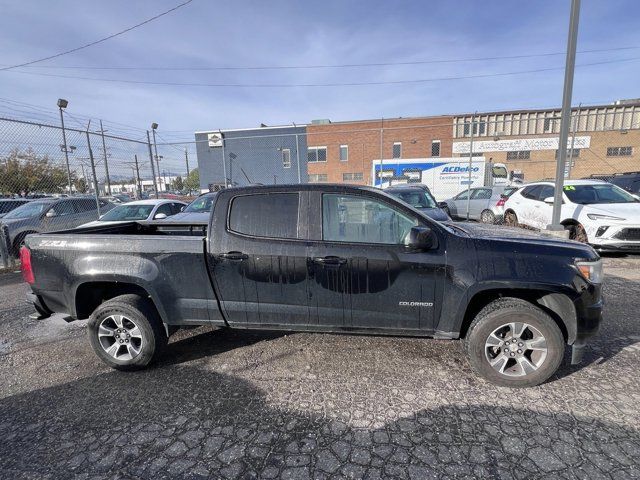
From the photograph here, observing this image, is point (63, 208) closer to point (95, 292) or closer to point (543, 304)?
point (95, 292)

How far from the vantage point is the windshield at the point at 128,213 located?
29.9 ft

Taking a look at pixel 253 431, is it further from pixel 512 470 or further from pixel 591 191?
pixel 591 191

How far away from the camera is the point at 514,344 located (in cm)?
297

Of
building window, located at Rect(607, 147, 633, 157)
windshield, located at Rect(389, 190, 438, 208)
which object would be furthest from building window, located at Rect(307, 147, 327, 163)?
building window, located at Rect(607, 147, 633, 157)

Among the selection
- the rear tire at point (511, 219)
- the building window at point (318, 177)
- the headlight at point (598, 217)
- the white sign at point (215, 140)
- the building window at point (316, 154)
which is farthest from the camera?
the building window at point (316, 154)

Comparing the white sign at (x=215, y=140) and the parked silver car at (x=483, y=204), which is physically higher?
the white sign at (x=215, y=140)

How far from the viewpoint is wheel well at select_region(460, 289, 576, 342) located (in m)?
2.94

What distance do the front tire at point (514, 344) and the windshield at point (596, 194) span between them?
6364mm

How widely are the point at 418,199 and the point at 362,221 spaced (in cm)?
689

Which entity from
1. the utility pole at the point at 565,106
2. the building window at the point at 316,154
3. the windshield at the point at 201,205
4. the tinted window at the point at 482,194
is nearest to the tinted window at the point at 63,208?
the windshield at the point at 201,205

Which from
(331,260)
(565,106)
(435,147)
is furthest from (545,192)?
(435,147)

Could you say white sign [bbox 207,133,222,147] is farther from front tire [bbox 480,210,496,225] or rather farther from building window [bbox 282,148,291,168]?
front tire [bbox 480,210,496,225]

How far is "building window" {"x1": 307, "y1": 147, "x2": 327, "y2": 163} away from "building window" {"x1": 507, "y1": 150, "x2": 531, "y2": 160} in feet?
56.0

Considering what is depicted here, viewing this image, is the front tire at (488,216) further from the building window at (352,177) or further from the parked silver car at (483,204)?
the building window at (352,177)
